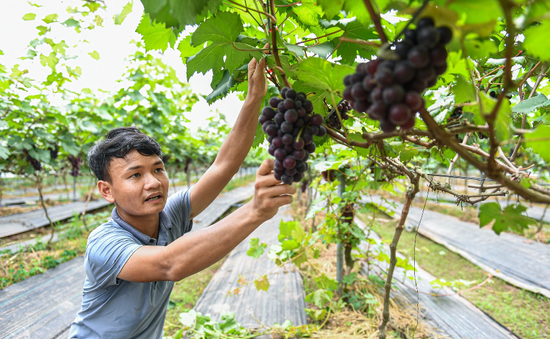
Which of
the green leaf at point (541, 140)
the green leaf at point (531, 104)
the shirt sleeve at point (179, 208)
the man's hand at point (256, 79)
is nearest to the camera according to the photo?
the green leaf at point (541, 140)

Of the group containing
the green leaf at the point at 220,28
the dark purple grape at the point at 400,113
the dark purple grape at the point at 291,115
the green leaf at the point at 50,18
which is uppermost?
the green leaf at the point at 50,18

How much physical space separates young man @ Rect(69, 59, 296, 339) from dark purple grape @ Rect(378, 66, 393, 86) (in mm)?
486

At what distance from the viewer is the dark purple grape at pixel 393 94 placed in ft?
1.33

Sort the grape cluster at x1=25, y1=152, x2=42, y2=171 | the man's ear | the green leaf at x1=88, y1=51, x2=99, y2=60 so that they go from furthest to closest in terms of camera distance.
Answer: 1. the grape cluster at x1=25, y1=152, x2=42, y2=171
2. the green leaf at x1=88, y1=51, x2=99, y2=60
3. the man's ear

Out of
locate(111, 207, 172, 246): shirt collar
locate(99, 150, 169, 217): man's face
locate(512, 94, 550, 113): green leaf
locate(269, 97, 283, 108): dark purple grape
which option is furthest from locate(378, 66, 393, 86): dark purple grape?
locate(111, 207, 172, 246): shirt collar

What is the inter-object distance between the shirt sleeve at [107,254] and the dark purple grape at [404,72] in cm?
121

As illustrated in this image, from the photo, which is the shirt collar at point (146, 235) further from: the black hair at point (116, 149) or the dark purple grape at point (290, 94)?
the dark purple grape at point (290, 94)

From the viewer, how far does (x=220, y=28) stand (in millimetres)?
781

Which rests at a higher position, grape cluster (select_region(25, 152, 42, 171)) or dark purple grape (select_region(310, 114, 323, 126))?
dark purple grape (select_region(310, 114, 323, 126))

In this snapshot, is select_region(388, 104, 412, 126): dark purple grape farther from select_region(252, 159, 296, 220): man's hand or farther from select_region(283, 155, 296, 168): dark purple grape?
select_region(252, 159, 296, 220): man's hand

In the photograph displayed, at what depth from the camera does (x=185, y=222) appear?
2037 millimetres

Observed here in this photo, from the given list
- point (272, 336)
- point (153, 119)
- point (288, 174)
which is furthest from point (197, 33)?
point (153, 119)

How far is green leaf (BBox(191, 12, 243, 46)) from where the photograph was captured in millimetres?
766

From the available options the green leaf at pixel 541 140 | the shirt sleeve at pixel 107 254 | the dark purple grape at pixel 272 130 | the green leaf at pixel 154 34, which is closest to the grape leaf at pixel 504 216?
the green leaf at pixel 541 140
